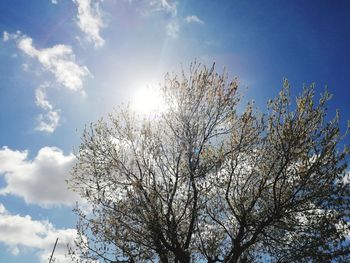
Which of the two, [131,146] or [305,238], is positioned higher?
[131,146]

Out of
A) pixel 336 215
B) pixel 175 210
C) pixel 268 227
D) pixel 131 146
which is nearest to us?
pixel 336 215

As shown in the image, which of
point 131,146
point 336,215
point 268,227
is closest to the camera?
point 336,215

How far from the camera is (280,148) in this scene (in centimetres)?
1569

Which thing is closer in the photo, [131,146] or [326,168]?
[326,168]

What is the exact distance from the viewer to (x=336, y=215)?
15.3 m

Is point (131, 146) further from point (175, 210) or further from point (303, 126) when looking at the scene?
point (303, 126)

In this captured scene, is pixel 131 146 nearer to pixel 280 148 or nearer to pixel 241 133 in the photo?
pixel 241 133

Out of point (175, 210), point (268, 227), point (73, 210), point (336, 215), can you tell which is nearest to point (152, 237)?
point (175, 210)

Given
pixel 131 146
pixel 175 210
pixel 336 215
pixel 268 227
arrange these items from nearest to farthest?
pixel 336 215 < pixel 268 227 < pixel 175 210 < pixel 131 146

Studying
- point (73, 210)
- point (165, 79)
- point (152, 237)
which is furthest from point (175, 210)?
point (165, 79)

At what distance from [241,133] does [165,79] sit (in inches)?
224

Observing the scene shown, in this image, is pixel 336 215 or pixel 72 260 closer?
pixel 336 215

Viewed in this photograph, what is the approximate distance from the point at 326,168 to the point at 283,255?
4685 mm

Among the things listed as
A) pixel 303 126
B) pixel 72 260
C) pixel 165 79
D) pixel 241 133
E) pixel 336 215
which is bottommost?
pixel 72 260
